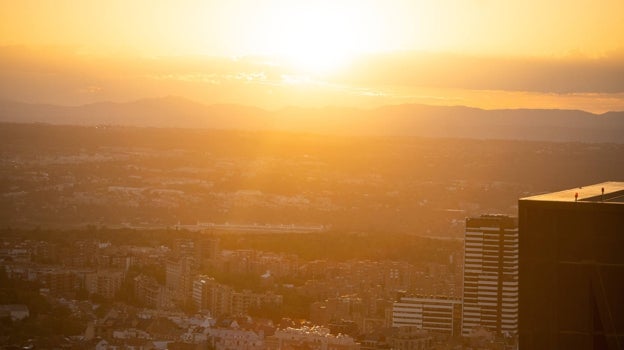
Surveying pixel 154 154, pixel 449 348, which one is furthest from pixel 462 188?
pixel 449 348

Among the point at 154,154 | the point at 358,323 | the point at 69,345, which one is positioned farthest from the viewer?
the point at 154,154

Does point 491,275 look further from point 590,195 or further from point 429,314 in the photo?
point 590,195

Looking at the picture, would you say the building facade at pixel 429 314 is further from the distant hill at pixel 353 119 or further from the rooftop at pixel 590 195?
the distant hill at pixel 353 119

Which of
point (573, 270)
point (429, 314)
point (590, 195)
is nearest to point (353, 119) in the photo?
point (429, 314)

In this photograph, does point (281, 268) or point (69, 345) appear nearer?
point (69, 345)

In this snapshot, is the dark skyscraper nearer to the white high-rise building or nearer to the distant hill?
the white high-rise building

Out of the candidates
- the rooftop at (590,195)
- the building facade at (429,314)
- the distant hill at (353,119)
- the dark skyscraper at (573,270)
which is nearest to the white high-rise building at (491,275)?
the building facade at (429,314)

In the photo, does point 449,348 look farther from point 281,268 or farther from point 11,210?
point 11,210

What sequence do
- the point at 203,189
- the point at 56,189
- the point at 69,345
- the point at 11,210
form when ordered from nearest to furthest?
the point at 69,345 < the point at 11,210 < the point at 56,189 < the point at 203,189

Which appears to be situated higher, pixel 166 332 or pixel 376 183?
pixel 376 183
